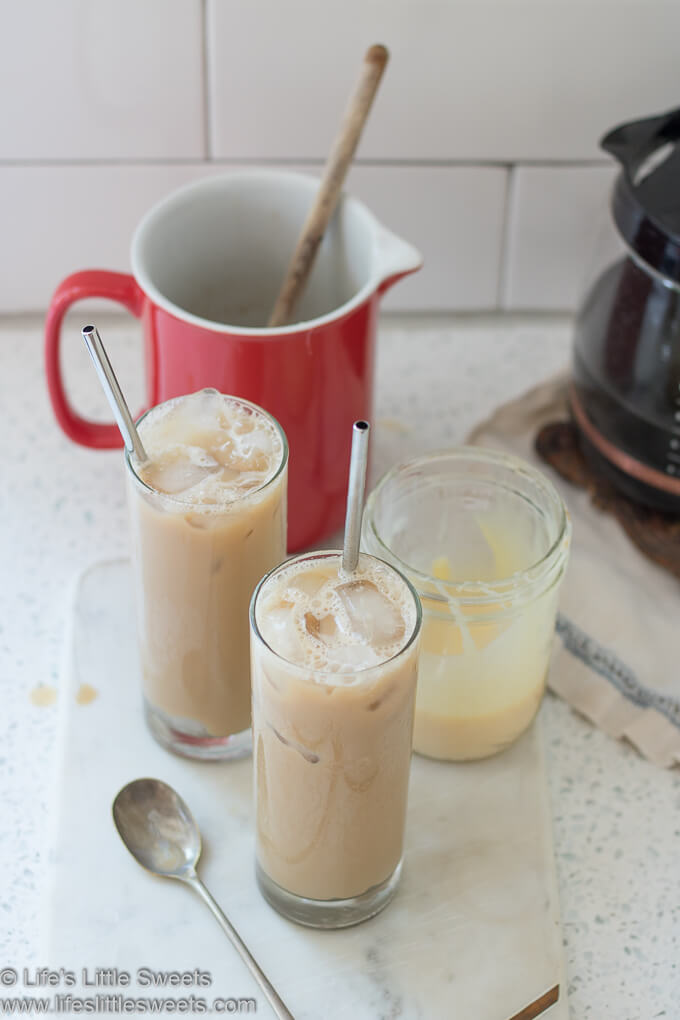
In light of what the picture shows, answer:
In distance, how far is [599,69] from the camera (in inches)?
37.0

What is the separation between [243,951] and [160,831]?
9 cm

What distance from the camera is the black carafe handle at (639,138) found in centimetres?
77

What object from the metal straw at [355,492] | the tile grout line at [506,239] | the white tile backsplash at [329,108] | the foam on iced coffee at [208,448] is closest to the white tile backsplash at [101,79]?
the white tile backsplash at [329,108]

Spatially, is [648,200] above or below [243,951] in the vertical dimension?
above

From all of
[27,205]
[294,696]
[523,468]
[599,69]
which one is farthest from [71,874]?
[599,69]

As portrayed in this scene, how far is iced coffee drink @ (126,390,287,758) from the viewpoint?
595 mm

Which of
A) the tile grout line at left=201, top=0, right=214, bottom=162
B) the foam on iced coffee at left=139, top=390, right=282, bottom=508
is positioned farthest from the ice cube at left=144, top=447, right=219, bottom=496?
the tile grout line at left=201, top=0, right=214, bottom=162

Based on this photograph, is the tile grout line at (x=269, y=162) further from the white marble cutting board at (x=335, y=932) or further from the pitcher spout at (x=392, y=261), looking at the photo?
the white marble cutting board at (x=335, y=932)

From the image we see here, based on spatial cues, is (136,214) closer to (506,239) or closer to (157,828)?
(506,239)

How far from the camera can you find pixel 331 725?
528 mm

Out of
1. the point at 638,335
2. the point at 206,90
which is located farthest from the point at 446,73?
the point at 638,335

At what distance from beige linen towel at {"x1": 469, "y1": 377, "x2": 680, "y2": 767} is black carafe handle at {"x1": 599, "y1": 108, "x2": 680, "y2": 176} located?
0.26m

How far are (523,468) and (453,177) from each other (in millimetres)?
389

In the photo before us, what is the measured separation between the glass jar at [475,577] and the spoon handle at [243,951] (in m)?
0.17
